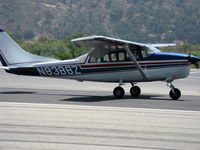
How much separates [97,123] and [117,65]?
7.04m

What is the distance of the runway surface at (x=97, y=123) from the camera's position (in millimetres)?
9078

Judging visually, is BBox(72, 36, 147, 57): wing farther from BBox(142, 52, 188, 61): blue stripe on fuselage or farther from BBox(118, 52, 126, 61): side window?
BBox(142, 52, 188, 61): blue stripe on fuselage

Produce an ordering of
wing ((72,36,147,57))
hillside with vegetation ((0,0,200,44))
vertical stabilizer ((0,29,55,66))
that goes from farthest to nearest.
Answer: hillside with vegetation ((0,0,200,44)) → vertical stabilizer ((0,29,55,66)) → wing ((72,36,147,57))

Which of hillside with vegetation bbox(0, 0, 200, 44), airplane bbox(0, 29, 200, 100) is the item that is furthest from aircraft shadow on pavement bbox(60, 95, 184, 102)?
hillside with vegetation bbox(0, 0, 200, 44)

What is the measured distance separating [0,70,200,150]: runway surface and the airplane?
2.92ft

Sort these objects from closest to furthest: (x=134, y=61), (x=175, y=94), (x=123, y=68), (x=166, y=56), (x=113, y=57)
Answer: (x=175, y=94) < (x=166, y=56) < (x=134, y=61) < (x=123, y=68) < (x=113, y=57)

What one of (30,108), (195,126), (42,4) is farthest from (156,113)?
(42,4)

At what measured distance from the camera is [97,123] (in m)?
11.2

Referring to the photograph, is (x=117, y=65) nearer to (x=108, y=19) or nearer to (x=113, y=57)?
(x=113, y=57)

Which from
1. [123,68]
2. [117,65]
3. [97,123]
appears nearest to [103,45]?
[117,65]

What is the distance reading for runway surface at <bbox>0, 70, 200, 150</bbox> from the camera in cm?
908

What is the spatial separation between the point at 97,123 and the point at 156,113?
2.52 meters

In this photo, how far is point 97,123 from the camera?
11.2 m

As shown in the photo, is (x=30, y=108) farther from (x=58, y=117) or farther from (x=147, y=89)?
(x=147, y=89)
